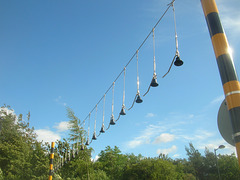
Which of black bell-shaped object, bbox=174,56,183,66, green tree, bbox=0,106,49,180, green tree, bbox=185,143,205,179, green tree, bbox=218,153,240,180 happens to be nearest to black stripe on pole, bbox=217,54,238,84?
black bell-shaped object, bbox=174,56,183,66

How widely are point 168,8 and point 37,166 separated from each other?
29.0m

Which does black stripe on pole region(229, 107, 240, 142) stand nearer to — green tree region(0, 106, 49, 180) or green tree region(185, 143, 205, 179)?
green tree region(0, 106, 49, 180)

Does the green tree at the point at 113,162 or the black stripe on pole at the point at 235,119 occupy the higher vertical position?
the green tree at the point at 113,162

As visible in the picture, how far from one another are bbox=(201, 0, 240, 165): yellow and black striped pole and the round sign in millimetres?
334

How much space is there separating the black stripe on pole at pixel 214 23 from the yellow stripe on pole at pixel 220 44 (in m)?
0.07

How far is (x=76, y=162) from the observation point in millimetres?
30578

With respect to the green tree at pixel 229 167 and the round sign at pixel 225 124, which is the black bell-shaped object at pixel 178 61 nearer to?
the round sign at pixel 225 124

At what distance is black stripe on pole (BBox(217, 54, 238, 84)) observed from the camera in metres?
2.45

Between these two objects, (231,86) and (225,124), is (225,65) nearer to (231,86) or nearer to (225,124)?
(231,86)

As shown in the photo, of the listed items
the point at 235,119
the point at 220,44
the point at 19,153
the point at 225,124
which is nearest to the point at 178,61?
the point at 220,44

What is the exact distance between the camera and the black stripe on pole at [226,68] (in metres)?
2.45

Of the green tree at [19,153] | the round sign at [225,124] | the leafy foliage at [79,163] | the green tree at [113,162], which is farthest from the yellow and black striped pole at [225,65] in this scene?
the green tree at [113,162]

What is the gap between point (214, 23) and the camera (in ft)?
9.28

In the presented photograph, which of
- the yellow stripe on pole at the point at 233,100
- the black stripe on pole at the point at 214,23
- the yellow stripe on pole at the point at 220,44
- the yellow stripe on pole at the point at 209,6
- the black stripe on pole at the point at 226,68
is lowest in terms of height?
the yellow stripe on pole at the point at 233,100
